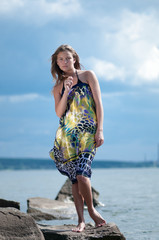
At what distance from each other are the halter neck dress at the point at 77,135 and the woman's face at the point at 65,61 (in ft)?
0.69

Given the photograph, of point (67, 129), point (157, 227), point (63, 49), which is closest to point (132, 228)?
point (157, 227)

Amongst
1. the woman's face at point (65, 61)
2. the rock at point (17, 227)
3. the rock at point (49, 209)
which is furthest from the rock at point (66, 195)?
the rock at point (17, 227)

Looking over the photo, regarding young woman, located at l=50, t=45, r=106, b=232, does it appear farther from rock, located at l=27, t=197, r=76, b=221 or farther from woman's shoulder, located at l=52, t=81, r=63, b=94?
rock, located at l=27, t=197, r=76, b=221

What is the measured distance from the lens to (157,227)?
22.4 feet

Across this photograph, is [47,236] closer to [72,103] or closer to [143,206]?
[72,103]

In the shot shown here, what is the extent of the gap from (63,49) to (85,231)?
2034mm

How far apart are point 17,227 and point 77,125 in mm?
1252

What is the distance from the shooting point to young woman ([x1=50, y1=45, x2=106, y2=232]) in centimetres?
449

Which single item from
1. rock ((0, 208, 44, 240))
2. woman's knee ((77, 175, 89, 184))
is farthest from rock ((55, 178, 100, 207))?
rock ((0, 208, 44, 240))

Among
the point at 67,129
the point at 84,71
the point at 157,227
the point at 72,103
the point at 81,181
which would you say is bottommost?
the point at 157,227

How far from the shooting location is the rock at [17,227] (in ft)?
13.2

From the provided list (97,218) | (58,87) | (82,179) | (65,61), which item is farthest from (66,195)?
(65,61)

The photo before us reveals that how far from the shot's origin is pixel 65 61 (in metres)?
4.72

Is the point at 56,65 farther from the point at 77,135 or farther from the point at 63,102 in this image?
the point at 77,135
